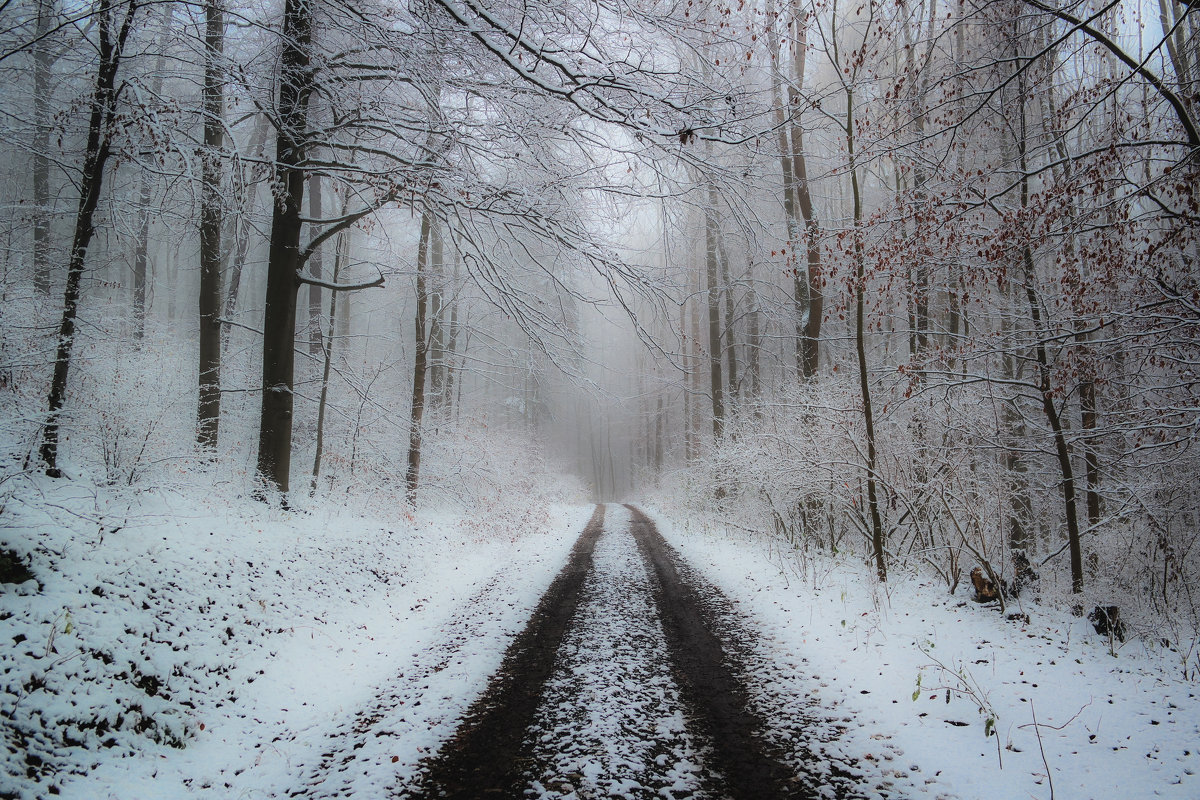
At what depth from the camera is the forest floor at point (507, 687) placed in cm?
309

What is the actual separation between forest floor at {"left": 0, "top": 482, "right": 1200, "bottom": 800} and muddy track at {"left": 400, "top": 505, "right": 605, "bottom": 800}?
0.09ft

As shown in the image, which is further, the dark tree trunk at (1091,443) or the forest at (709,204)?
the dark tree trunk at (1091,443)

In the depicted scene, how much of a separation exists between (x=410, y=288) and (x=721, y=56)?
10683 millimetres

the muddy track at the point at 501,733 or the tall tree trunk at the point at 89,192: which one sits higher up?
the tall tree trunk at the point at 89,192

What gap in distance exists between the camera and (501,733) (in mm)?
3639

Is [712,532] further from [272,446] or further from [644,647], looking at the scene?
[272,446]

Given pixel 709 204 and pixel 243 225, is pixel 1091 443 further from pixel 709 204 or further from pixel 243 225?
pixel 243 225

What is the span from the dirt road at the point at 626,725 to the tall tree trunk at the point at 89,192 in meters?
5.75

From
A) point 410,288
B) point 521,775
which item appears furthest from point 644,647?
point 410,288

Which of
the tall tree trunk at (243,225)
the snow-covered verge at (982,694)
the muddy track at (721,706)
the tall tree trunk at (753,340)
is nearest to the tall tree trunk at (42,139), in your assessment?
the tall tree trunk at (243,225)

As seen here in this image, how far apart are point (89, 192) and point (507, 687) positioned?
24.1 ft

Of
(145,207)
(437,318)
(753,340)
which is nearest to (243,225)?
(145,207)

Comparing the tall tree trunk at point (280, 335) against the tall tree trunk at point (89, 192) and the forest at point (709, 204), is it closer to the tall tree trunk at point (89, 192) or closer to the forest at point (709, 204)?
the forest at point (709, 204)

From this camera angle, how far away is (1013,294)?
7.51 meters
